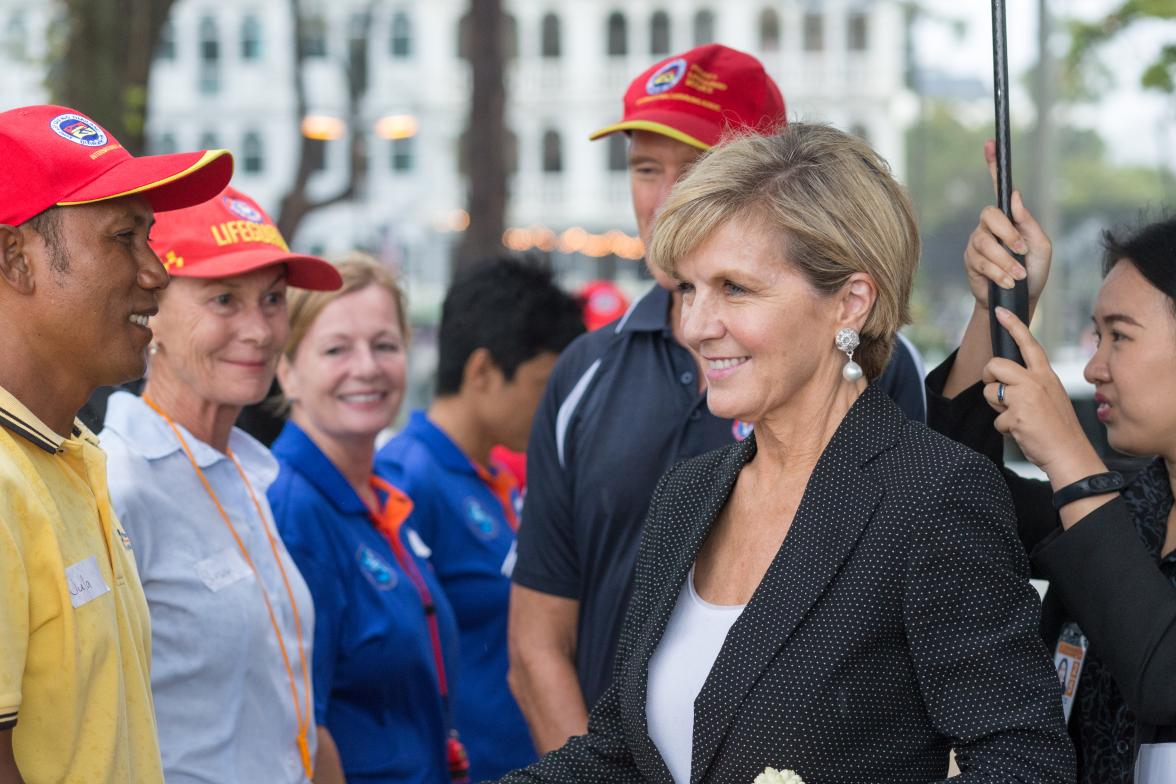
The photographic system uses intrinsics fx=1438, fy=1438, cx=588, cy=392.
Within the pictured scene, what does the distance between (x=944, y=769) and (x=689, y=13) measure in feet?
171

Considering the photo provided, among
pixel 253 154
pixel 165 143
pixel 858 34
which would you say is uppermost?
pixel 858 34

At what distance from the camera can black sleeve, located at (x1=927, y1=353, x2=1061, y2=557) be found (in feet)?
9.57

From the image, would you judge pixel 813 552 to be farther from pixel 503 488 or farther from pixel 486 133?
pixel 486 133

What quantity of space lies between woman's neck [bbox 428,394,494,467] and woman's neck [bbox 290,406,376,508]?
72 centimetres

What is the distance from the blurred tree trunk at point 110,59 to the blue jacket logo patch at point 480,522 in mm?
7057

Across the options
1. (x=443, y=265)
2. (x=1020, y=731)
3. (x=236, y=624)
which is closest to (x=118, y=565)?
(x=236, y=624)

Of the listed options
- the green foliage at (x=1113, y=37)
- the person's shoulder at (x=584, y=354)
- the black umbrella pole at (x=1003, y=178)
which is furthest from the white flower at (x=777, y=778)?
the green foliage at (x=1113, y=37)

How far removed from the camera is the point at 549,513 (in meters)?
3.53

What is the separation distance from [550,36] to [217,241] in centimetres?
5199

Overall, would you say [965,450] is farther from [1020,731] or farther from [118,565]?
[118,565]

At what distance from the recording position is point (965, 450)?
2.29m

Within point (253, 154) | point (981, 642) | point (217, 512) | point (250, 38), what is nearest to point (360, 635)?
point (217, 512)

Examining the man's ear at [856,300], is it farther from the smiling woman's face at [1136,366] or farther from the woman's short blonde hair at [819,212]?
the smiling woman's face at [1136,366]

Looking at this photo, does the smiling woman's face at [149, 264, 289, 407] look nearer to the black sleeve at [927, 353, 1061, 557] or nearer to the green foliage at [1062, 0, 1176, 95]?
the black sleeve at [927, 353, 1061, 557]
